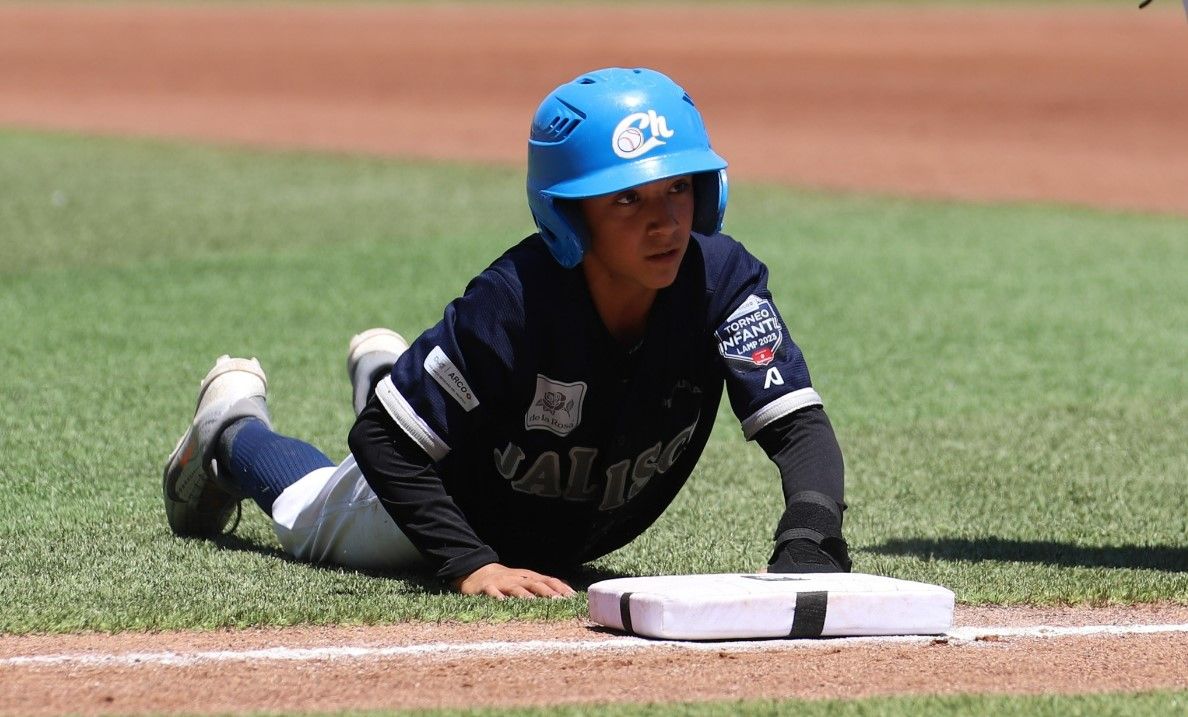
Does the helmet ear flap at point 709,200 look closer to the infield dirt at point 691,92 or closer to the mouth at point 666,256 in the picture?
the mouth at point 666,256

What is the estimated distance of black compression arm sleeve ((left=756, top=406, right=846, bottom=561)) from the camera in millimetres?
3590

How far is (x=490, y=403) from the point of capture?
3.66 meters

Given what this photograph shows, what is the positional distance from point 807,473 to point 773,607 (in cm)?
44

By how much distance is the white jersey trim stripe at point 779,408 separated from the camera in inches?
144

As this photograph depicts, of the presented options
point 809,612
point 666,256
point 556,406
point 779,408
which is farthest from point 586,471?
point 809,612

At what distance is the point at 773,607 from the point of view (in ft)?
10.7

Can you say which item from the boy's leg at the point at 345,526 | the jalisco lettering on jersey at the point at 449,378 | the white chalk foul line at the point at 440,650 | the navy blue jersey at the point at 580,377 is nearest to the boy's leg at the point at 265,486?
the boy's leg at the point at 345,526

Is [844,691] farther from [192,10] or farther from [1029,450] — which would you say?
[192,10]

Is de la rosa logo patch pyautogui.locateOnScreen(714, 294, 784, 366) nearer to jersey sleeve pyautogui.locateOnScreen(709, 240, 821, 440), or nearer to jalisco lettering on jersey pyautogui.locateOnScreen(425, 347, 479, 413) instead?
jersey sleeve pyautogui.locateOnScreen(709, 240, 821, 440)

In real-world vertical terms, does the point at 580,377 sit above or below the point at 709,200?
below

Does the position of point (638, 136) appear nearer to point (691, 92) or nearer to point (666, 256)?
point (666, 256)

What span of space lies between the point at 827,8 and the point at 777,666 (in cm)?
3392

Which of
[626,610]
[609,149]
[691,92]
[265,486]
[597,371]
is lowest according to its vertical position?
[626,610]

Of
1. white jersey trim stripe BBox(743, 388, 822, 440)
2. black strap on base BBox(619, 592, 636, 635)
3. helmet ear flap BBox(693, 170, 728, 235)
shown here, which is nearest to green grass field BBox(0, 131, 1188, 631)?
black strap on base BBox(619, 592, 636, 635)
